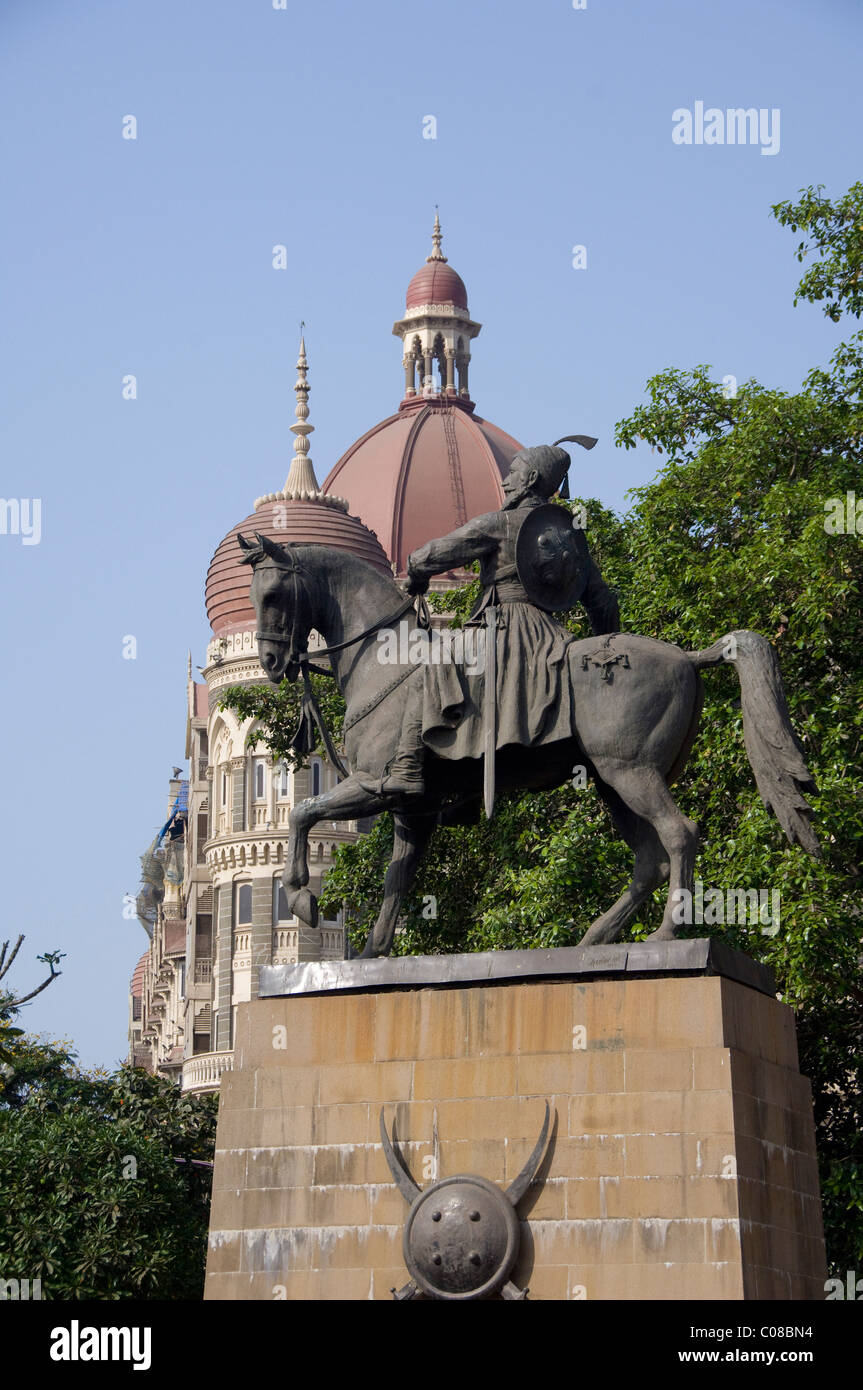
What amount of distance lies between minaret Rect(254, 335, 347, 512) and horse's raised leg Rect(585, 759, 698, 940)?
191ft

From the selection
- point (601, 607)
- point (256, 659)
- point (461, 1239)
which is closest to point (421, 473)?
point (256, 659)

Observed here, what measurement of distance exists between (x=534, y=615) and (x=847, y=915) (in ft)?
28.0

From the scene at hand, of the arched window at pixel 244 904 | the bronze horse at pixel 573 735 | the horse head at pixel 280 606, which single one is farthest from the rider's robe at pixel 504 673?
the arched window at pixel 244 904

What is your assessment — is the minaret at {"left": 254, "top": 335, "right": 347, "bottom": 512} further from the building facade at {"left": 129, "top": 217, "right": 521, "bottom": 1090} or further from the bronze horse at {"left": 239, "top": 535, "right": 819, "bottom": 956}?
the bronze horse at {"left": 239, "top": 535, "right": 819, "bottom": 956}

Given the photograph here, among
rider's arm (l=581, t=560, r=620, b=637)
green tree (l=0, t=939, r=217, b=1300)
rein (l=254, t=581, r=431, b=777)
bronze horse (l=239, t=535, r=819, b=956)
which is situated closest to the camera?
bronze horse (l=239, t=535, r=819, b=956)

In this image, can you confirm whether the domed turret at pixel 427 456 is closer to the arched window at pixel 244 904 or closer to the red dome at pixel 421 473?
the red dome at pixel 421 473

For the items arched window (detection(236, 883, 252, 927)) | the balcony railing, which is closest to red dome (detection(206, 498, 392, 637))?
arched window (detection(236, 883, 252, 927))

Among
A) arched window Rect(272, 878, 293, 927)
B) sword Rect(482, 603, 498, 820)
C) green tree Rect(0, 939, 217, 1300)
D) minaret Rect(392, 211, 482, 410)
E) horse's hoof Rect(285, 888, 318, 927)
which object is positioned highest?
minaret Rect(392, 211, 482, 410)

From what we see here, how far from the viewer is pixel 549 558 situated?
1558 centimetres

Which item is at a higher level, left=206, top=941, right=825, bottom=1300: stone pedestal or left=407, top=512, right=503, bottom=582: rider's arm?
left=407, top=512, right=503, bottom=582: rider's arm

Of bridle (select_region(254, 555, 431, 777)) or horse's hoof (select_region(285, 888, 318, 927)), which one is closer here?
horse's hoof (select_region(285, 888, 318, 927))

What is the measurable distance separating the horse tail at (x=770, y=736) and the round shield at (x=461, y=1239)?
10.6 feet

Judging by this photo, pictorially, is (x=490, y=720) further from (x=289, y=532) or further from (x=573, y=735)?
(x=289, y=532)

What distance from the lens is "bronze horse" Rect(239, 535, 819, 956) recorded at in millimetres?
14703
